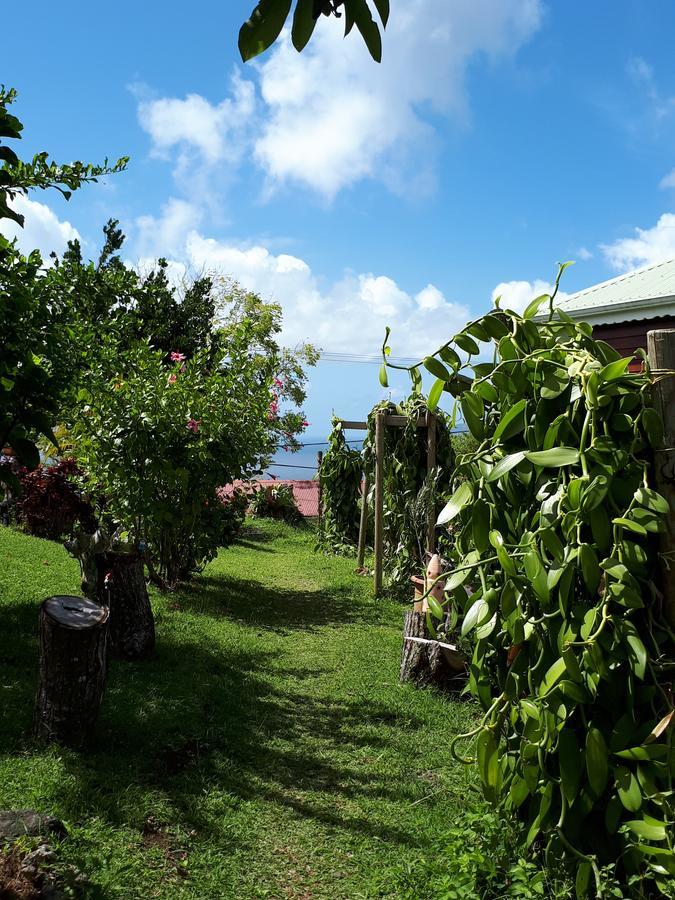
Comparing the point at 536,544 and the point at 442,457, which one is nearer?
the point at 536,544

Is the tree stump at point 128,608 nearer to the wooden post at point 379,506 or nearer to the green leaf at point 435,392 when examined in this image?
the green leaf at point 435,392

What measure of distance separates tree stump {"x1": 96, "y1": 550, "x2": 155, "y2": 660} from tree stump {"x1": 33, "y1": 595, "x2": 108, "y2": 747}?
1.42m

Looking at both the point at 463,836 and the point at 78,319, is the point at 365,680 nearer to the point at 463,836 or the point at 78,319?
the point at 463,836

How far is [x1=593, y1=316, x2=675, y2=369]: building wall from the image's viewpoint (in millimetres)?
9523

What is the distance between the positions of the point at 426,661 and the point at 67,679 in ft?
8.16

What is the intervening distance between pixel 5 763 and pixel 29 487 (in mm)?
6635

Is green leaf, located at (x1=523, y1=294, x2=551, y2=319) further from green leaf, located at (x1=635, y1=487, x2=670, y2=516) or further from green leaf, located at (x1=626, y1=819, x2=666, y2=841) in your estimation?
green leaf, located at (x1=626, y1=819, x2=666, y2=841)

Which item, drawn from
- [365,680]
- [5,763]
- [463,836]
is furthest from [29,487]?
[463,836]

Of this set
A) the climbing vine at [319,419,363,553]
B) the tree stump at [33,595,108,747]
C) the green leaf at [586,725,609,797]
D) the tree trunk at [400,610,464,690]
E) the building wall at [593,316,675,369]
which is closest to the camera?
the green leaf at [586,725,609,797]

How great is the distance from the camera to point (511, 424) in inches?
100

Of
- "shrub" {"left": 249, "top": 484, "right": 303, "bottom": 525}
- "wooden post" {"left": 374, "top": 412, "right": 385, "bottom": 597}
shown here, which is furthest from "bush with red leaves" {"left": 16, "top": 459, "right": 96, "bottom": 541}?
"shrub" {"left": 249, "top": 484, "right": 303, "bottom": 525}

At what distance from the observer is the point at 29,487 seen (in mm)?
9609

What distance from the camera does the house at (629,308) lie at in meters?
9.34

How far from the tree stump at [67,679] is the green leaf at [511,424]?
2.38m
